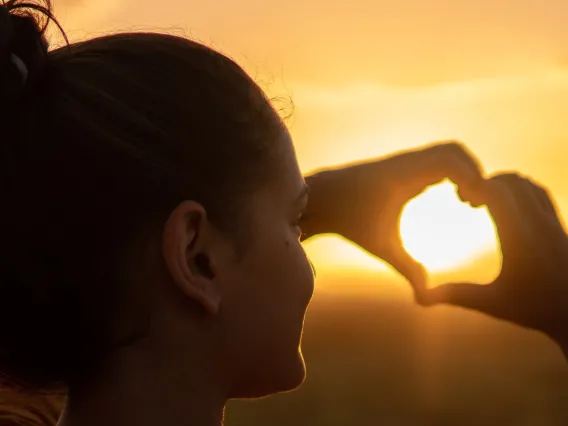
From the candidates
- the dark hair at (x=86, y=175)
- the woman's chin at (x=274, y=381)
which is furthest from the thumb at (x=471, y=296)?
the dark hair at (x=86, y=175)

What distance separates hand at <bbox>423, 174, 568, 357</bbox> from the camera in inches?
70.5

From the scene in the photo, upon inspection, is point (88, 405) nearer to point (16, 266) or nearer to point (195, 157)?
point (16, 266)

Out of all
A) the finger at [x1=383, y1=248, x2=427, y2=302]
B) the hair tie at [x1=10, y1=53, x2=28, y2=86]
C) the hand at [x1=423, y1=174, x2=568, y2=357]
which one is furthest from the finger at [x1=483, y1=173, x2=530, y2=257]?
the hair tie at [x1=10, y1=53, x2=28, y2=86]

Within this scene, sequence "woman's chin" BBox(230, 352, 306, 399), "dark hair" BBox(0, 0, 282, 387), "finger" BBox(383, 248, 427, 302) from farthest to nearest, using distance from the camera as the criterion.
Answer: "finger" BBox(383, 248, 427, 302) < "woman's chin" BBox(230, 352, 306, 399) < "dark hair" BBox(0, 0, 282, 387)

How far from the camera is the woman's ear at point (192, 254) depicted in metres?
1.34

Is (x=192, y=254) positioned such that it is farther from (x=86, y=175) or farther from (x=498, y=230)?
(x=498, y=230)

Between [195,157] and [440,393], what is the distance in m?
15.6

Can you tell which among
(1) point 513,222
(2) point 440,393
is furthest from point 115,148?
(2) point 440,393

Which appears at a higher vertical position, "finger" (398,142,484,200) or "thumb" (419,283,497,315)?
"finger" (398,142,484,200)

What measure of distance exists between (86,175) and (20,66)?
0.62ft

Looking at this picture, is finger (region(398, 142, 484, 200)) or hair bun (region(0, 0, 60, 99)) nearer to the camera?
hair bun (region(0, 0, 60, 99))

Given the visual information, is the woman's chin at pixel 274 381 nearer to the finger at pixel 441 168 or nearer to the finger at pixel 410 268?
the finger at pixel 410 268

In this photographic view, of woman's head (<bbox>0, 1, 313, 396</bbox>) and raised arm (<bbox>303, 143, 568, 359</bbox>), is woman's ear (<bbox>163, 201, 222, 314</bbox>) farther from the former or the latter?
raised arm (<bbox>303, 143, 568, 359</bbox>)

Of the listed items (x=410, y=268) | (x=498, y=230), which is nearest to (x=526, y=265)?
(x=498, y=230)
